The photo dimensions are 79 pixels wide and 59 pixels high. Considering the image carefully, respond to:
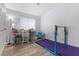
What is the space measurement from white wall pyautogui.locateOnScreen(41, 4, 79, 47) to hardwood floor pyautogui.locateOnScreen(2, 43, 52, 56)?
0.39m

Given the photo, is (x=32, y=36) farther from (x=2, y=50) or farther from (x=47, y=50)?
(x=2, y=50)

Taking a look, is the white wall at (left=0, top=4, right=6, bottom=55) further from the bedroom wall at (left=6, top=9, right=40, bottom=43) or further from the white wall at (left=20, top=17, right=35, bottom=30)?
the white wall at (left=20, top=17, right=35, bottom=30)

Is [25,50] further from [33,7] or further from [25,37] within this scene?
[33,7]

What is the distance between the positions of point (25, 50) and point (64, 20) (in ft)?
3.75

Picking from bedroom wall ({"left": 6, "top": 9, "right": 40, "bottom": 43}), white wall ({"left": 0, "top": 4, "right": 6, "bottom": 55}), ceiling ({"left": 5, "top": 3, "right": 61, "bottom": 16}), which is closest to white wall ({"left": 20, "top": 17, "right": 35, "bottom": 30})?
bedroom wall ({"left": 6, "top": 9, "right": 40, "bottom": 43})

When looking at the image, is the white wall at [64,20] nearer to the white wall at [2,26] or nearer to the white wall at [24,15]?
the white wall at [24,15]

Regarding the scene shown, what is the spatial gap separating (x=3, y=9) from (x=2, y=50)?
A: 853 mm

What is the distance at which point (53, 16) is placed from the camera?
221 cm

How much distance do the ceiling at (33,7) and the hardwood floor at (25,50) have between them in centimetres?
75

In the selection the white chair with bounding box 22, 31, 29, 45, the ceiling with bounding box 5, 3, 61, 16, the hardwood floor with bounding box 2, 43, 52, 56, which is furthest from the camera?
the white chair with bounding box 22, 31, 29, 45

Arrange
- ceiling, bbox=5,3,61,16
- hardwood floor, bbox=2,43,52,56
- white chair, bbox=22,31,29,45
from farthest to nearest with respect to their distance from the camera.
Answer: white chair, bbox=22,31,29,45
hardwood floor, bbox=2,43,52,56
ceiling, bbox=5,3,61,16

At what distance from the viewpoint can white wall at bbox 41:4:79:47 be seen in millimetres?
2168

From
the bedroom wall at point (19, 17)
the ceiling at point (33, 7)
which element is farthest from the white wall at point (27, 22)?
the ceiling at point (33, 7)

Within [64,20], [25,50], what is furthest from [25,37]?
[64,20]
